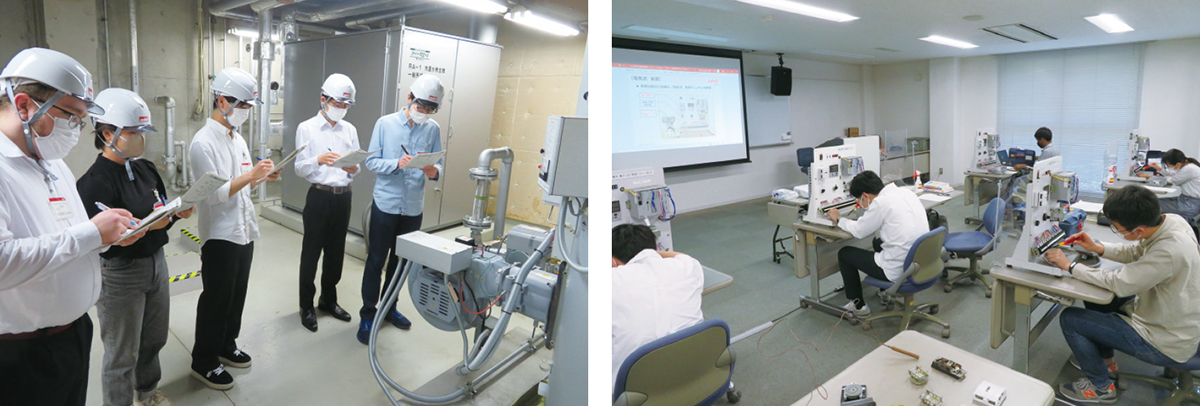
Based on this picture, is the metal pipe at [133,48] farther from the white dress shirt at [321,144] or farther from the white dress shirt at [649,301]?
the white dress shirt at [649,301]

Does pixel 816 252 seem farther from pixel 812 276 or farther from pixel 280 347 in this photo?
pixel 280 347

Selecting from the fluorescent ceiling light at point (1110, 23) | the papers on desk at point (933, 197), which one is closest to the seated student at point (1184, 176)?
the fluorescent ceiling light at point (1110, 23)

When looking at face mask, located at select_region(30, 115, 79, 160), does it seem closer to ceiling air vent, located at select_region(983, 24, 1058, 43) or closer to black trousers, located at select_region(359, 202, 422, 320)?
black trousers, located at select_region(359, 202, 422, 320)

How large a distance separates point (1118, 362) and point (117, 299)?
3.94m

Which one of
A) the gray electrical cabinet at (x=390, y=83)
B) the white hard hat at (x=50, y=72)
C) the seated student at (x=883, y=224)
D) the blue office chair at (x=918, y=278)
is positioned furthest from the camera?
the seated student at (x=883, y=224)

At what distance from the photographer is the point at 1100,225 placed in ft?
8.89

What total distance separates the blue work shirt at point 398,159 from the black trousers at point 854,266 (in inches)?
106

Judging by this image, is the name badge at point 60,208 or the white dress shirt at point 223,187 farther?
the white dress shirt at point 223,187

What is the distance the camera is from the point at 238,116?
3.10 ft

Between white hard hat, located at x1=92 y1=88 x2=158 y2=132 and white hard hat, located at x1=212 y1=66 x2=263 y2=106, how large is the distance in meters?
0.13

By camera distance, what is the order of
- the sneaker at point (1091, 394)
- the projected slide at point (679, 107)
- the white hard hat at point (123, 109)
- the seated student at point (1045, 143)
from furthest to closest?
the seated student at point (1045, 143) < the sneaker at point (1091, 394) < the projected slide at point (679, 107) < the white hard hat at point (123, 109)

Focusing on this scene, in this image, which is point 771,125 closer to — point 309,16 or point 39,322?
point 309,16

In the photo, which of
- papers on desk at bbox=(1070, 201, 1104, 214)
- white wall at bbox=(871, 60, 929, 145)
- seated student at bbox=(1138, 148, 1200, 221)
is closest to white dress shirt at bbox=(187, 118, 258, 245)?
white wall at bbox=(871, 60, 929, 145)

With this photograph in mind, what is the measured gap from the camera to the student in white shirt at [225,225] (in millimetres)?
906
